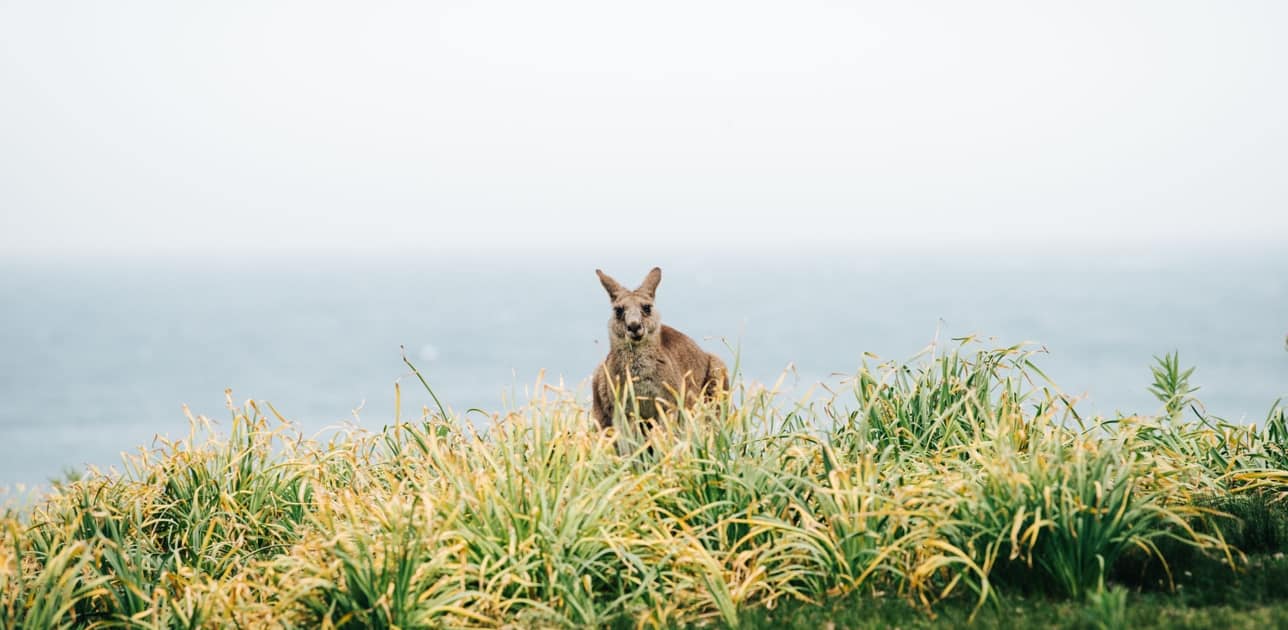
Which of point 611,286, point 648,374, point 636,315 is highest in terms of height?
point 611,286

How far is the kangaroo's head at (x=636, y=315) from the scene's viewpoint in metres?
7.23

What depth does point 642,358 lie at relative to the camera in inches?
294

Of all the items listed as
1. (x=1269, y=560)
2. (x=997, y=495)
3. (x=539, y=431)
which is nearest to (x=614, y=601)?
(x=539, y=431)

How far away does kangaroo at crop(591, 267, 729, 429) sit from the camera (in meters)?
7.33

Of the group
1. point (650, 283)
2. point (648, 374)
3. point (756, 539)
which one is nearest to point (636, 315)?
point (650, 283)

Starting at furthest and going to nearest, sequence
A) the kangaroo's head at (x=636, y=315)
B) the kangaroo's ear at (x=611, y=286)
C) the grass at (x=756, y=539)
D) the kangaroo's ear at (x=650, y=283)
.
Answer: the kangaroo's ear at (x=611, y=286) < the kangaroo's ear at (x=650, y=283) < the kangaroo's head at (x=636, y=315) < the grass at (x=756, y=539)

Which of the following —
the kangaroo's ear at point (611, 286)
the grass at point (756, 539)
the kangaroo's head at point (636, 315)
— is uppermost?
the kangaroo's ear at point (611, 286)

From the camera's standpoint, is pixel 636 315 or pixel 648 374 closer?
pixel 636 315

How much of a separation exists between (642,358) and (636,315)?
389 millimetres

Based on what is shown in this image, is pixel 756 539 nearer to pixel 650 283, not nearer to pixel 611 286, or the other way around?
pixel 650 283

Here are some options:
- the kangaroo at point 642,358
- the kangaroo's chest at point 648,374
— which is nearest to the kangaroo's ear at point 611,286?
the kangaroo at point 642,358

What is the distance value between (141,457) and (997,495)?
18.8ft

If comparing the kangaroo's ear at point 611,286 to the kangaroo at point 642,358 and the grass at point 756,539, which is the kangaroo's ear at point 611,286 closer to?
the kangaroo at point 642,358

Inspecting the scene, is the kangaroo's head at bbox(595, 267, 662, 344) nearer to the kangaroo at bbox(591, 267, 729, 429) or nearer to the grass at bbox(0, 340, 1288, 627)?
the kangaroo at bbox(591, 267, 729, 429)
